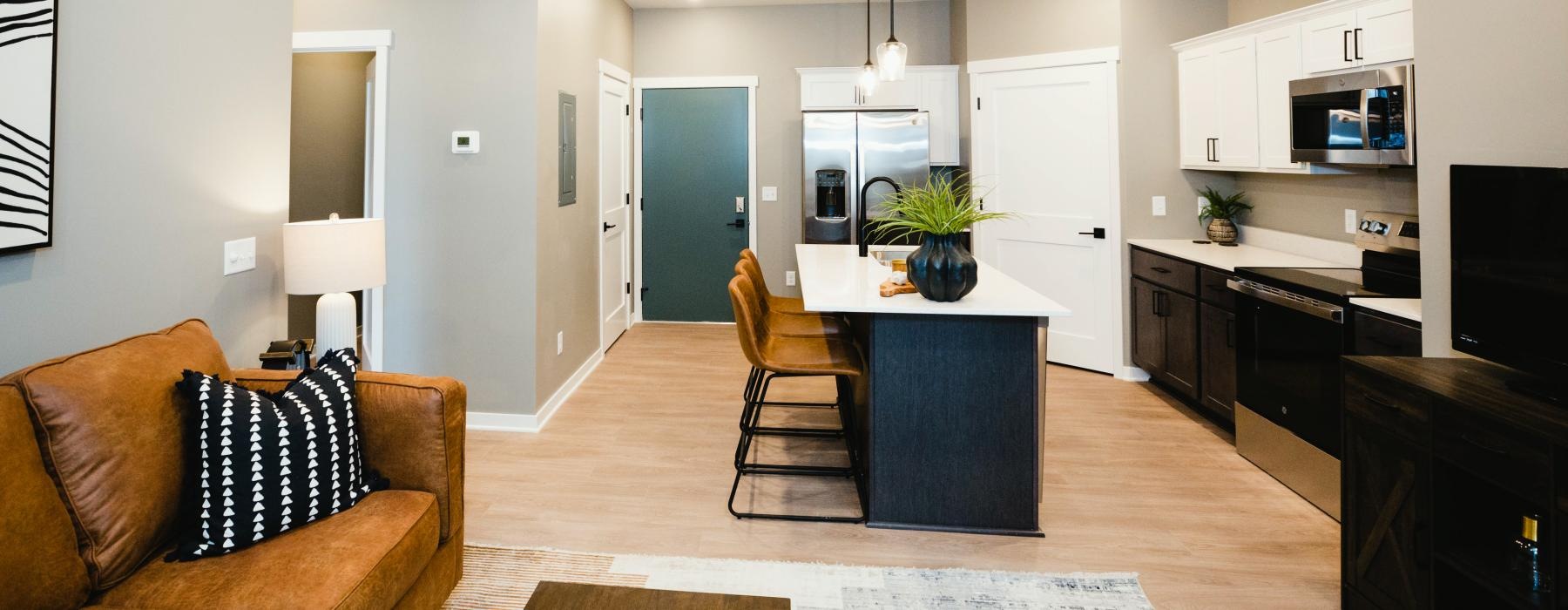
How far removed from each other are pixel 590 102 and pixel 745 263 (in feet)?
6.71

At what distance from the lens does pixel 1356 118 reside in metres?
3.13

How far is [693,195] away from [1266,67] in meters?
4.12

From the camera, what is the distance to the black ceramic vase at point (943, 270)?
2596 millimetres

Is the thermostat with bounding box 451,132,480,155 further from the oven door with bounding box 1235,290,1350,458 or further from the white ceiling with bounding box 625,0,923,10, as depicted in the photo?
the oven door with bounding box 1235,290,1350,458

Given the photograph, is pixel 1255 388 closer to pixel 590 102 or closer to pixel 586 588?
pixel 586 588

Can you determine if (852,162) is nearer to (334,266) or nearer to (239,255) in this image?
(334,266)

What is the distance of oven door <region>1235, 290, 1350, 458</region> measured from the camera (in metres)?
2.81

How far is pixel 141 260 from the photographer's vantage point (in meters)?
2.09

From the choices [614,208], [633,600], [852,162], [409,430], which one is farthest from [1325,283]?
[614,208]

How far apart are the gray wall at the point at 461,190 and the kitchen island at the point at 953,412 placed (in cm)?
187

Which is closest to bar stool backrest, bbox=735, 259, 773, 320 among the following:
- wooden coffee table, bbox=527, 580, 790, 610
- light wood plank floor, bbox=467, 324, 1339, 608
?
light wood plank floor, bbox=467, 324, 1339, 608

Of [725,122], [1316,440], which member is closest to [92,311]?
[1316,440]

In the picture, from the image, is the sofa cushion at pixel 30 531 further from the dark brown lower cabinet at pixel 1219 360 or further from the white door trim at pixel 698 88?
the white door trim at pixel 698 88

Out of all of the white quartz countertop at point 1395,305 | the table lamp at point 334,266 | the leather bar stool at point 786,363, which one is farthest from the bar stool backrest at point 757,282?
the white quartz countertop at point 1395,305
